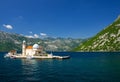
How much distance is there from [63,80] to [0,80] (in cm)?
2027

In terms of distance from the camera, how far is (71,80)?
71.4m

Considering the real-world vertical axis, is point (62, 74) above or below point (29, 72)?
below

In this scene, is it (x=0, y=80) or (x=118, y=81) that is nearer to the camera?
(x=118, y=81)

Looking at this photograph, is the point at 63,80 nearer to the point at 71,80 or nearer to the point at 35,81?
the point at 71,80

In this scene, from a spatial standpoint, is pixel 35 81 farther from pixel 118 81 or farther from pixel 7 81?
pixel 118 81

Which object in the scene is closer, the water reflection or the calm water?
the calm water

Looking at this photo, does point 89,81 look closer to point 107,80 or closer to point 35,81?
point 107,80

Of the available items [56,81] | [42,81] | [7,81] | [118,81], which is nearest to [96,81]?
[118,81]

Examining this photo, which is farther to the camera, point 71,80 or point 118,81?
point 71,80

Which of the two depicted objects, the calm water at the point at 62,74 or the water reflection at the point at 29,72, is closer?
the calm water at the point at 62,74

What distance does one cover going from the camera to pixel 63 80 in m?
71.7

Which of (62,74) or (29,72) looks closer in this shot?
(62,74)

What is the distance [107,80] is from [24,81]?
2614 cm

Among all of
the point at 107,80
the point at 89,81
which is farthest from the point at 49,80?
the point at 107,80
